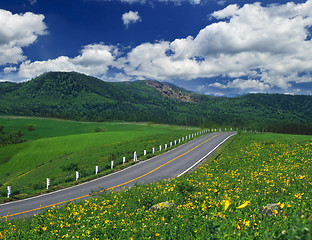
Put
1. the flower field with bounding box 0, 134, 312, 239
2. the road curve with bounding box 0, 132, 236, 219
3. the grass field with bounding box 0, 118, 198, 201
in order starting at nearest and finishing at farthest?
the flower field with bounding box 0, 134, 312, 239 → the road curve with bounding box 0, 132, 236, 219 → the grass field with bounding box 0, 118, 198, 201

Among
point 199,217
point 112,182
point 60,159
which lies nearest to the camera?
point 199,217

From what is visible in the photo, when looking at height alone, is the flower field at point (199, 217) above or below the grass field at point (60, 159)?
above

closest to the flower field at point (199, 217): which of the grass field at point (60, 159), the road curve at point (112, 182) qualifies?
the road curve at point (112, 182)

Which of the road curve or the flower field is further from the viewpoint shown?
the road curve

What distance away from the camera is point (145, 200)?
8969 mm

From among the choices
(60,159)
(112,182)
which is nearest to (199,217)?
(112,182)

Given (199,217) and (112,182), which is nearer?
(199,217)

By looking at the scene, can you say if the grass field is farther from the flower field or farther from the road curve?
the flower field

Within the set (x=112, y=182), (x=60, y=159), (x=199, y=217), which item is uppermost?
(x=199, y=217)

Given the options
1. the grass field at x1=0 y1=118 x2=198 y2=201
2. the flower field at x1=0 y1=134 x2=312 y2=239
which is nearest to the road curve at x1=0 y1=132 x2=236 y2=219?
the grass field at x1=0 y1=118 x2=198 y2=201

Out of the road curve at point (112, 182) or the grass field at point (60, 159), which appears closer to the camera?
the road curve at point (112, 182)

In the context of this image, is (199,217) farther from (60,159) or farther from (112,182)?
(60,159)

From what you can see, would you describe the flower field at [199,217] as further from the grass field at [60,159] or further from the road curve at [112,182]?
the grass field at [60,159]

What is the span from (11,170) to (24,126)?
74.3 meters
